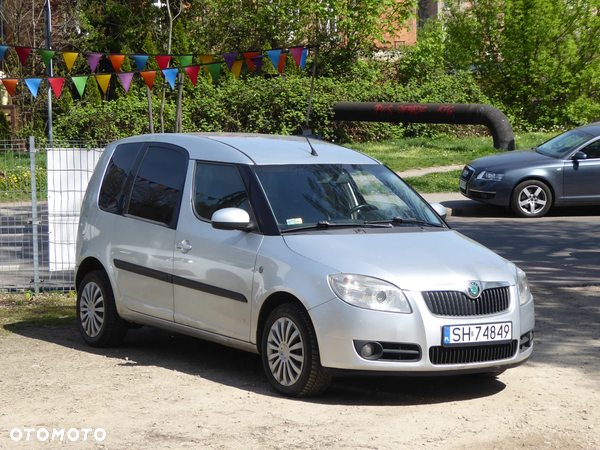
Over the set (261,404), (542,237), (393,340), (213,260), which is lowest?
(261,404)

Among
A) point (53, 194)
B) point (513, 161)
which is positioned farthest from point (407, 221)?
point (513, 161)

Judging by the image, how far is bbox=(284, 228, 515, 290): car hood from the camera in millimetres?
5352

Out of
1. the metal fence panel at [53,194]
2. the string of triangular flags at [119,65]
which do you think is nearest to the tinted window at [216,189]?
the metal fence panel at [53,194]

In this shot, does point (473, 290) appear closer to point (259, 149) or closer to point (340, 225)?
point (340, 225)

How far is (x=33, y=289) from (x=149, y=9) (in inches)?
950

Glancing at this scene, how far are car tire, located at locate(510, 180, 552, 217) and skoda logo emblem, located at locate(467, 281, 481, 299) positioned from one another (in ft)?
34.5

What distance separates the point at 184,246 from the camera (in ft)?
20.9

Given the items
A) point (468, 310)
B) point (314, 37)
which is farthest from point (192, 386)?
point (314, 37)

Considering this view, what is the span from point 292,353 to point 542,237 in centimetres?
852

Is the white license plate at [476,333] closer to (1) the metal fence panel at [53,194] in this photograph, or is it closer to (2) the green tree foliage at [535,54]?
(1) the metal fence panel at [53,194]

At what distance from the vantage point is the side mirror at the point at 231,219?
19.4 ft

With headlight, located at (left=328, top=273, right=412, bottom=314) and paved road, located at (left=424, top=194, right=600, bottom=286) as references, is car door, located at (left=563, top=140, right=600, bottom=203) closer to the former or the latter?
paved road, located at (left=424, top=194, right=600, bottom=286)

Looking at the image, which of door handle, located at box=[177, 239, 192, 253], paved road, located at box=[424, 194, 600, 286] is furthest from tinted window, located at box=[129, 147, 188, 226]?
paved road, located at box=[424, 194, 600, 286]

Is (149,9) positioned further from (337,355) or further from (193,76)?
(337,355)
